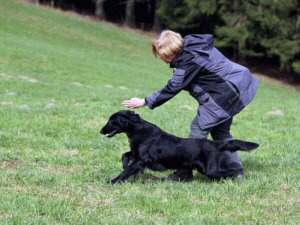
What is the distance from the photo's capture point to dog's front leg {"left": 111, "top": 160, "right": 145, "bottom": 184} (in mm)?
6328

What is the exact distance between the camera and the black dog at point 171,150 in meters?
6.47

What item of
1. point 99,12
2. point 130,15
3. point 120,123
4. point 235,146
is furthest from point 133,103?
point 130,15

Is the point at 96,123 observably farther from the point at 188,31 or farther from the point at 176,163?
the point at 188,31

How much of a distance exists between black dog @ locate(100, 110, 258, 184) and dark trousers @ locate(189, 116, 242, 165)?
22cm

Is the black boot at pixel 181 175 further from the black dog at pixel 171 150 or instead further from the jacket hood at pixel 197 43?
the jacket hood at pixel 197 43

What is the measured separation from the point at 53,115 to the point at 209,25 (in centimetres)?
3685

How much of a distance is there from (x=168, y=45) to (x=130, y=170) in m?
1.52

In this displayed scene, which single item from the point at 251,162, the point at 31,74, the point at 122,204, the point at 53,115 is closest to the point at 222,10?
→ the point at 31,74

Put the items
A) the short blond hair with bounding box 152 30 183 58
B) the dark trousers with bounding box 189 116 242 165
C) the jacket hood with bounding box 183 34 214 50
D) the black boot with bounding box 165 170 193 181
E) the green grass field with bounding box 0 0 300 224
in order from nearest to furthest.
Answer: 1. the green grass field with bounding box 0 0 300 224
2. the short blond hair with bounding box 152 30 183 58
3. the jacket hood with bounding box 183 34 214 50
4. the black boot with bounding box 165 170 193 181
5. the dark trousers with bounding box 189 116 242 165

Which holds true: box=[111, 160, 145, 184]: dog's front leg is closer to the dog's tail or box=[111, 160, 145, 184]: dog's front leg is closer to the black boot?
the black boot

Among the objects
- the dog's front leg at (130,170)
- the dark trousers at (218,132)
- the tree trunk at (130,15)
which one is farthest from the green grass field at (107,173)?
the tree trunk at (130,15)

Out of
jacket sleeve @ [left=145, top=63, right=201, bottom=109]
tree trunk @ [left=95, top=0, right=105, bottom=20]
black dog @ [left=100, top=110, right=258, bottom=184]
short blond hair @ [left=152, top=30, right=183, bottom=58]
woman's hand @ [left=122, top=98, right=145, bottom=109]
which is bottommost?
tree trunk @ [left=95, top=0, right=105, bottom=20]

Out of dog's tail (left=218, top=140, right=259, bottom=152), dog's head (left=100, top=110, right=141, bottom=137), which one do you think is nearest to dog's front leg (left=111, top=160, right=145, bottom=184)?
dog's head (left=100, top=110, right=141, bottom=137)

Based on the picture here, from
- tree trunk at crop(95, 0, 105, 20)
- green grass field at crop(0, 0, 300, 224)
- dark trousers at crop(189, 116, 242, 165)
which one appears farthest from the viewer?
tree trunk at crop(95, 0, 105, 20)
